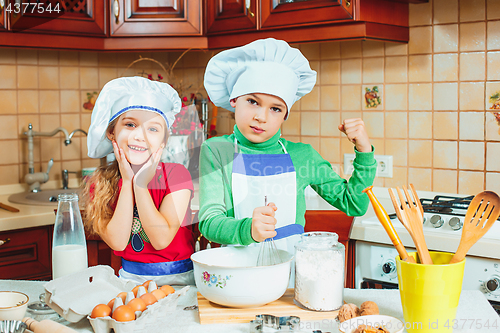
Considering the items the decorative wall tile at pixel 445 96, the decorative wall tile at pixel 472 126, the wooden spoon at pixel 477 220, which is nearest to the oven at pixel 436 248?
the decorative wall tile at pixel 472 126

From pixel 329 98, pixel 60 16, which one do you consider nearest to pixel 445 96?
pixel 329 98

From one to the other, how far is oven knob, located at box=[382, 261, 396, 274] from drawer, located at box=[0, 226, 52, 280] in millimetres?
1175

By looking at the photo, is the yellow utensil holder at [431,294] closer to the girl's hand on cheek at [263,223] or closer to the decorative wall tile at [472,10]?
the girl's hand on cheek at [263,223]

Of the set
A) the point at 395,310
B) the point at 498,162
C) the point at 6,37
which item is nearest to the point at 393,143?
the point at 498,162

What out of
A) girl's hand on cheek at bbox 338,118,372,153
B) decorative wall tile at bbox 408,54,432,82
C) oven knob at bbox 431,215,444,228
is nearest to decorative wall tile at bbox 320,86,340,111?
decorative wall tile at bbox 408,54,432,82

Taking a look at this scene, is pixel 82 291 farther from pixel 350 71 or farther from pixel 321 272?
pixel 350 71

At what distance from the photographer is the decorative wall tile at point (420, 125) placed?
5.75ft

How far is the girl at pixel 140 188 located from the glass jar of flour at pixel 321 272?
365mm

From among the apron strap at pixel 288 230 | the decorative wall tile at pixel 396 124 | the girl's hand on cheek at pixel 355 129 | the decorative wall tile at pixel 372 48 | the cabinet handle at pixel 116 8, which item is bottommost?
the apron strap at pixel 288 230

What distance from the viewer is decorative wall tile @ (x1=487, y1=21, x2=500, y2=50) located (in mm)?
1612

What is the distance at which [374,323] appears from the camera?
707 mm

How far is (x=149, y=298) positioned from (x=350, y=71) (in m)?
1.39

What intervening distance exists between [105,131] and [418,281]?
72cm

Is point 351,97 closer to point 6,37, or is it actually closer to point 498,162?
point 498,162
